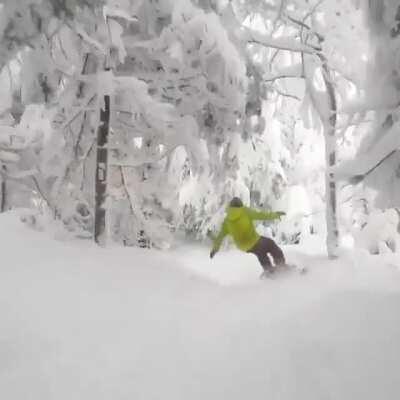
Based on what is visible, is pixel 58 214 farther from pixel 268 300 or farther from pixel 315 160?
pixel 315 160

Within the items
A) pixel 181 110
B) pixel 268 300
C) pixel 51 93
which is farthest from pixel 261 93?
pixel 268 300

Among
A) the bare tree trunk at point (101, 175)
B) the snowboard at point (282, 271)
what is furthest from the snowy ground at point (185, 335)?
the bare tree trunk at point (101, 175)

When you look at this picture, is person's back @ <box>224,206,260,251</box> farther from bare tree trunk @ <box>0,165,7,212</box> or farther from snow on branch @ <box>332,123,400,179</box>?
bare tree trunk @ <box>0,165,7,212</box>

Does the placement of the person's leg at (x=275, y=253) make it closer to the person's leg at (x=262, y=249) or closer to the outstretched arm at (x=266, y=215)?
the person's leg at (x=262, y=249)

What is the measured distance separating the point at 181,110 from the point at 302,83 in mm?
6995

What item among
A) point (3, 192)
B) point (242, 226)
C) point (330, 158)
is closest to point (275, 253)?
point (242, 226)

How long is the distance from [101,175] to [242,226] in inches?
94.7

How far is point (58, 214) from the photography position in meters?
8.80

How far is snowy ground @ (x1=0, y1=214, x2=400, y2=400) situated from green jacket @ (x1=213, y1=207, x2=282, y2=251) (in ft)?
3.53

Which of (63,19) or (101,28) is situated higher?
(101,28)

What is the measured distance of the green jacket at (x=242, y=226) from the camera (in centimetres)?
689

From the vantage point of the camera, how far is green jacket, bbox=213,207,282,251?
22.6 feet

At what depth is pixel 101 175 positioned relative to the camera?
7.89 meters

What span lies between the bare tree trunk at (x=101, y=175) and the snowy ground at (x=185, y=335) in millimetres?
1859
